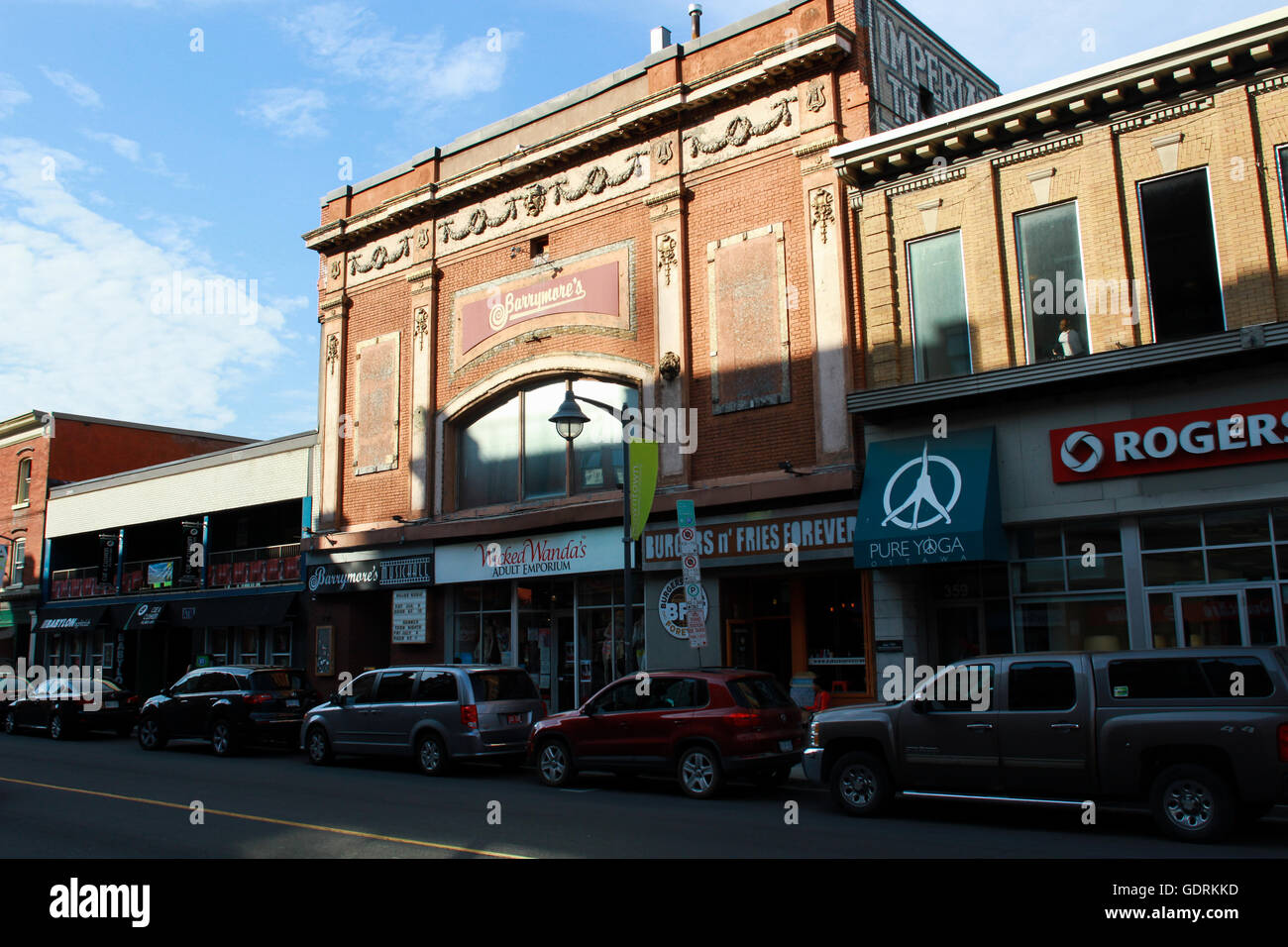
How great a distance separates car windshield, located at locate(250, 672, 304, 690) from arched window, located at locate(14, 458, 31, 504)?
86.7 feet

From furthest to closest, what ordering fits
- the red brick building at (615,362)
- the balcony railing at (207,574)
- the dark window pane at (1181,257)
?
the balcony railing at (207,574)
the red brick building at (615,362)
the dark window pane at (1181,257)

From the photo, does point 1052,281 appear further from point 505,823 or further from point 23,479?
point 23,479

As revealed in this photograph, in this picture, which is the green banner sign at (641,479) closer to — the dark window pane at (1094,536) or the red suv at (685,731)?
the red suv at (685,731)

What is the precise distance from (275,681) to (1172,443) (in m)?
16.6

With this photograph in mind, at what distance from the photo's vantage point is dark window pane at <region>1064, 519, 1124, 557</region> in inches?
628

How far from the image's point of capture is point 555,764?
49.7ft

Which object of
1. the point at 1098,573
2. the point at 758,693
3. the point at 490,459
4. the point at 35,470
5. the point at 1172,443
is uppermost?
the point at 35,470

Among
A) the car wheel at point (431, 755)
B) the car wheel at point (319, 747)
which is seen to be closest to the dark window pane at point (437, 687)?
the car wheel at point (431, 755)

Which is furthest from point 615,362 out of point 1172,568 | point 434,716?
point 1172,568

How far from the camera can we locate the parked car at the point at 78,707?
82.1 ft

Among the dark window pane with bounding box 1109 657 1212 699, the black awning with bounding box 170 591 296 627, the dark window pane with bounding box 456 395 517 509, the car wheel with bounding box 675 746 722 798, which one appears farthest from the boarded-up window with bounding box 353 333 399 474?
the dark window pane with bounding box 1109 657 1212 699

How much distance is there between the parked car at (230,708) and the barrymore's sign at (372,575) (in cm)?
418

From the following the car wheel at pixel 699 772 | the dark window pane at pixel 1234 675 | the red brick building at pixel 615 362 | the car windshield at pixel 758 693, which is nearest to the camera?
the dark window pane at pixel 1234 675
